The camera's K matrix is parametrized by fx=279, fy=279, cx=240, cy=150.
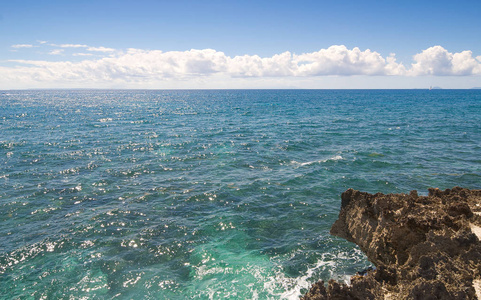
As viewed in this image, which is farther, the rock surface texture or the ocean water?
the ocean water

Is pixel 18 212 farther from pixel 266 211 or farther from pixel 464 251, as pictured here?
pixel 464 251

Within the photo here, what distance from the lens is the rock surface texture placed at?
8133 millimetres

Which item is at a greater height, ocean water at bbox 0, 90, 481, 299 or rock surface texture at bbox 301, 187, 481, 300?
rock surface texture at bbox 301, 187, 481, 300

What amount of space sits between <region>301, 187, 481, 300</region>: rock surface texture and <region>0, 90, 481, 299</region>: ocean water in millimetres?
4029

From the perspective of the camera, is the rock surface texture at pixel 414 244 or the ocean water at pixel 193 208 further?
the ocean water at pixel 193 208

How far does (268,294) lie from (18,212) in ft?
65.2

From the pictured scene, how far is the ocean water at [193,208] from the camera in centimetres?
1432

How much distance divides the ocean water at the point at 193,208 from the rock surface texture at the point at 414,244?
4029 mm

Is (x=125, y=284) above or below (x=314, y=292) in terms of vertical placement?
below

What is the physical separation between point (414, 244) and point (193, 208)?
15.6m

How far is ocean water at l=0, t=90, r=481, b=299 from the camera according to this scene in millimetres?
14320

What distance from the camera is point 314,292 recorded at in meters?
8.58

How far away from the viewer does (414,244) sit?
33.2 ft

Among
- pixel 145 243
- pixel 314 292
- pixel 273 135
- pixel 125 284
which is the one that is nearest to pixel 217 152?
pixel 273 135
